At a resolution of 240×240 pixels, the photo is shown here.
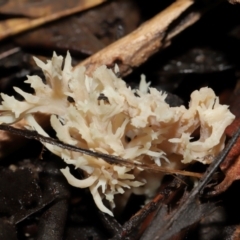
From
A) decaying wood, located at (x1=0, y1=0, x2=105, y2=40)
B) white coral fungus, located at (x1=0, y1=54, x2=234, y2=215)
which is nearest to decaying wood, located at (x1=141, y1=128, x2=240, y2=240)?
white coral fungus, located at (x1=0, y1=54, x2=234, y2=215)

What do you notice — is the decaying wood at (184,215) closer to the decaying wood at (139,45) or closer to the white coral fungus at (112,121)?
the white coral fungus at (112,121)

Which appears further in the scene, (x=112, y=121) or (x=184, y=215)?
(x=112, y=121)

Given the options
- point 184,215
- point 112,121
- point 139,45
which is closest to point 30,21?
point 139,45

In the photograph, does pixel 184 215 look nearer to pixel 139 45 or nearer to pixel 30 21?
pixel 139 45

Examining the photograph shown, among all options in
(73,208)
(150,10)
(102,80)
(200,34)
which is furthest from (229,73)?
(73,208)

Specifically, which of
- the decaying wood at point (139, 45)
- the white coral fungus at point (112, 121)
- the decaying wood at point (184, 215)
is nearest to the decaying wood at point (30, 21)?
the decaying wood at point (139, 45)

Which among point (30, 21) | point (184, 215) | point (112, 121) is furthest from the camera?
point (30, 21)

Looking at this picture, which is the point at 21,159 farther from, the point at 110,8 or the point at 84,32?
the point at 110,8
